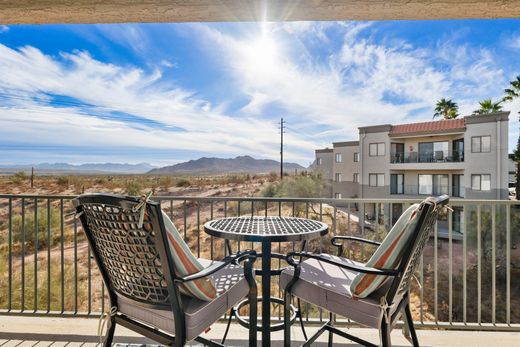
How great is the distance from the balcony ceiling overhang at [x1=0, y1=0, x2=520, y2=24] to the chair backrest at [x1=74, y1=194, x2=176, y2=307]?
1.67 m

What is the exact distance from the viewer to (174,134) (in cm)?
1781

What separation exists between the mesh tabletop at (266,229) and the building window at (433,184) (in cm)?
1836

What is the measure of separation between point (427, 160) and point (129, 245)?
65.0ft

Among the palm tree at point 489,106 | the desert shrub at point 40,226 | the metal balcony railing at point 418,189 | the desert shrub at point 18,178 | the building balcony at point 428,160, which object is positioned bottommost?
the desert shrub at point 40,226

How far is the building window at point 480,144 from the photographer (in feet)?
48.2

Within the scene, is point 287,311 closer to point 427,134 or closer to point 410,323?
point 410,323

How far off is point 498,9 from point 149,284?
2.97 meters

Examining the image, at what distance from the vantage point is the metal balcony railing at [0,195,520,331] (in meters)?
2.34

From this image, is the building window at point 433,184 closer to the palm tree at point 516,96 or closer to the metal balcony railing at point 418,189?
the metal balcony railing at point 418,189

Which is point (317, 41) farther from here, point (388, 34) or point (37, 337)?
point (37, 337)

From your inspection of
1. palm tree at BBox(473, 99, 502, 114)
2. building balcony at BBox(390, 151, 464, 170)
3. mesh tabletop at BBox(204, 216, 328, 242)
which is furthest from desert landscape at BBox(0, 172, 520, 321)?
palm tree at BBox(473, 99, 502, 114)

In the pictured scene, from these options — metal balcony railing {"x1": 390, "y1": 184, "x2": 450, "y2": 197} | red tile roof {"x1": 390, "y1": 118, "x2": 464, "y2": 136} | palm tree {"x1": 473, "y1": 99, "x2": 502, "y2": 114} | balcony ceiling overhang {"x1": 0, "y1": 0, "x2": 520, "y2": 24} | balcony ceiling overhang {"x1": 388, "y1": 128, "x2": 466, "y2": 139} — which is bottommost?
metal balcony railing {"x1": 390, "y1": 184, "x2": 450, "y2": 197}

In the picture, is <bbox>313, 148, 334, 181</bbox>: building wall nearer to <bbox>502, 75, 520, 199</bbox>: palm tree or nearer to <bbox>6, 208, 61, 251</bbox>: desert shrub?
<bbox>502, 75, 520, 199</bbox>: palm tree

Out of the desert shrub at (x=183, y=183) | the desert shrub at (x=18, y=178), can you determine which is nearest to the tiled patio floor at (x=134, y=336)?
the desert shrub at (x=18, y=178)
